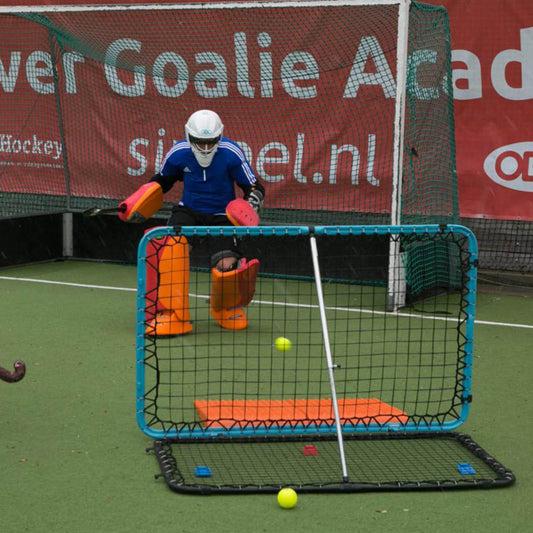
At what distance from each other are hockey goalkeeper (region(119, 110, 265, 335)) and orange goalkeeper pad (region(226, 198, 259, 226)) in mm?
19

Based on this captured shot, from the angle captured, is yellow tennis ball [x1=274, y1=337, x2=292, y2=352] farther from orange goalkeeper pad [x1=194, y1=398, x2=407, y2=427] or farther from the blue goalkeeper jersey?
the blue goalkeeper jersey

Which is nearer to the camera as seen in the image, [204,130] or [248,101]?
[204,130]

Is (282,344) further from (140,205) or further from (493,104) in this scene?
(493,104)

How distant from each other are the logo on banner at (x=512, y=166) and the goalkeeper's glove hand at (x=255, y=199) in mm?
2939

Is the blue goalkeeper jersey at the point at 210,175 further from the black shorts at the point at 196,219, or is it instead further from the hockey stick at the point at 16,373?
the hockey stick at the point at 16,373

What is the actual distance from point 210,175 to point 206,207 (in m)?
0.26

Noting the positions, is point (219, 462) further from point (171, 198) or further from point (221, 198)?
point (171, 198)

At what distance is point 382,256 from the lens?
946 cm

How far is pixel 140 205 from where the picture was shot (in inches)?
287

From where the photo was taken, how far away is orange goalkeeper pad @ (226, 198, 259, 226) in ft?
22.4

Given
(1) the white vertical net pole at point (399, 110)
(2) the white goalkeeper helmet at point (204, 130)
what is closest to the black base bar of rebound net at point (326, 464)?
(2) the white goalkeeper helmet at point (204, 130)

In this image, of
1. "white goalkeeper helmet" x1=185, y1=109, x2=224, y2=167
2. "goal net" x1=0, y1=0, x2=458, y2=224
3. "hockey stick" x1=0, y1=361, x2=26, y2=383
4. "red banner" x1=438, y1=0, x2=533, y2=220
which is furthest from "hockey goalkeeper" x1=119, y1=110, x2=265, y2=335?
"red banner" x1=438, y1=0, x2=533, y2=220

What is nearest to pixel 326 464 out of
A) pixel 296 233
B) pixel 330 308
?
pixel 296 233

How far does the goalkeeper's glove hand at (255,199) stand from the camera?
7340 mm
